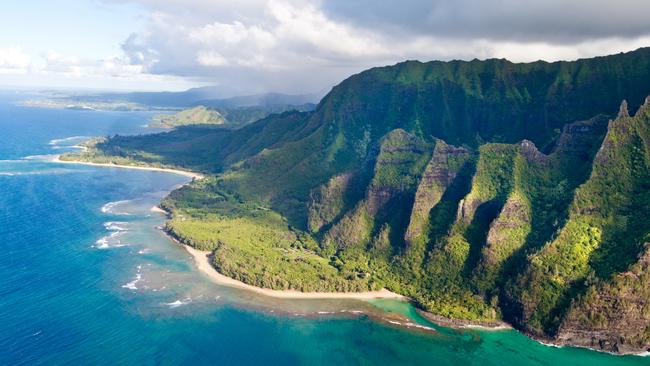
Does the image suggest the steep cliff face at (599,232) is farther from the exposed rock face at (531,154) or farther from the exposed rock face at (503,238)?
the exposed rock face at (531,154)

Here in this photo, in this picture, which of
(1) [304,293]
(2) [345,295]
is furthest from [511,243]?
(1) [304,293]

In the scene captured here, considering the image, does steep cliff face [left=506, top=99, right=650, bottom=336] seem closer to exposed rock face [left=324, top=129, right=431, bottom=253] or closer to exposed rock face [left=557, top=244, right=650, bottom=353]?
exposed rock face [left=557, top=244, right=650, bottom=353]

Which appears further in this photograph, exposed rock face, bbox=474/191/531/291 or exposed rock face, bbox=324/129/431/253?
exposed rock face, bbox=324/129/431/253

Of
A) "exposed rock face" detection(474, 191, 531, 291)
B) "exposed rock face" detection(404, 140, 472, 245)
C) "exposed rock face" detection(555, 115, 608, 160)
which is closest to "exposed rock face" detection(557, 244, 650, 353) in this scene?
"exposed rock face" detection(474, 191, 531, 291)

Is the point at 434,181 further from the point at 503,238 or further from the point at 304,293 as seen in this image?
the point at 304,293

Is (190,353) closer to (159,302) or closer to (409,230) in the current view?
(159,302)

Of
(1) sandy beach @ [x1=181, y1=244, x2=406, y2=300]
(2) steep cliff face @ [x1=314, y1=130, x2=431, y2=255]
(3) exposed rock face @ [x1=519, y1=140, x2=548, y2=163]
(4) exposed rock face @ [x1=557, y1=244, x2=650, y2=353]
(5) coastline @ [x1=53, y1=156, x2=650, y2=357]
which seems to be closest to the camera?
(4) exposed rock face @ [x1=557, y1=244, x2=650, y2=353]
